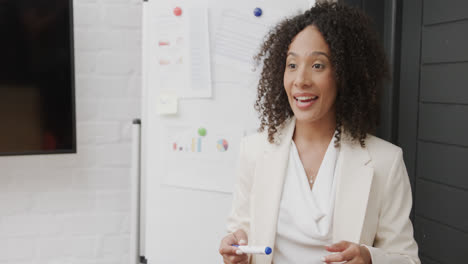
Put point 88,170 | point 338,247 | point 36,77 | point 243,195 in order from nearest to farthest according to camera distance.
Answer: point 338,247 → point 243,195 → point 36,77 → point 88,170

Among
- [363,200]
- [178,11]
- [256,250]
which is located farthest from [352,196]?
[178,11]

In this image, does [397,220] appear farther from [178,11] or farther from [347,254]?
[178,11]

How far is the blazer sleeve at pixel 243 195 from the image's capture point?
1238 millimetres

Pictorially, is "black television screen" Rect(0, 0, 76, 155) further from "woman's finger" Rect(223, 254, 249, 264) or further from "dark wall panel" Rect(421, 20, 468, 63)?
"dark wall panel" Rect(421, 20, 468, 63)

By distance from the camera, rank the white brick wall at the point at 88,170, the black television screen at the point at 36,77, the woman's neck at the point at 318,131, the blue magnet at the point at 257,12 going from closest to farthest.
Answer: the woman's neck at the point at 318,131 → the blue magnet at the point at 257,12 → the black television screen at the point at 36,77 → the white brick wall at the point at 88,170

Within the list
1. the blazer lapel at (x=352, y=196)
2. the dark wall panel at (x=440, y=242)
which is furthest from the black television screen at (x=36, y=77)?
the dark wall panel at (x=440, y=242)

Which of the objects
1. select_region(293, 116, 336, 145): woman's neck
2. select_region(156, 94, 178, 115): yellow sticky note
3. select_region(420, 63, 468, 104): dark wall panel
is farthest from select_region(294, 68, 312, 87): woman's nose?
select_region(156, 94, 178, 115): yellow sticky note

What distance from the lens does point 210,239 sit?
1784mm

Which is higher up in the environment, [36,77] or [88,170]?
[36,77]

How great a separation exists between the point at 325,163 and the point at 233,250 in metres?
0.29

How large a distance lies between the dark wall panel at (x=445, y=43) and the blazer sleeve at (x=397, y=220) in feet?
1.90

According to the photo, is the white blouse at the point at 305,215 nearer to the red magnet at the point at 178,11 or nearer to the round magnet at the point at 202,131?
the round magnet at the point at 202,131

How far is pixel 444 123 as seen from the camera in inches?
62.0

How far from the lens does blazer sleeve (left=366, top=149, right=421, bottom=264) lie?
1.09 metres
